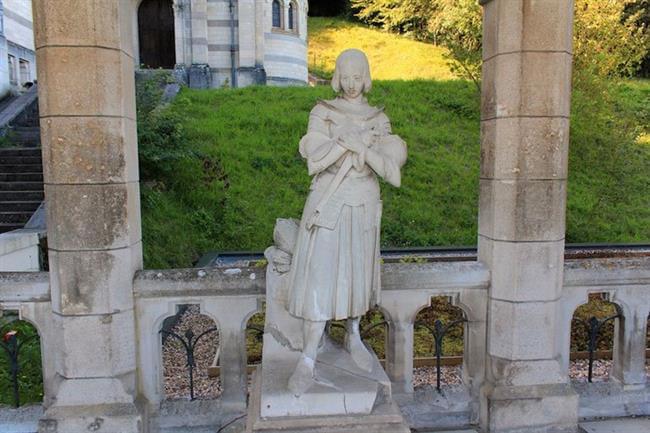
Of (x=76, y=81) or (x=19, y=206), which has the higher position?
(x=76, y=81)

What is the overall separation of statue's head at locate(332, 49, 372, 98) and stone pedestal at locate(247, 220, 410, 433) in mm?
943

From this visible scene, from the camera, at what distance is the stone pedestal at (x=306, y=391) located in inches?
115

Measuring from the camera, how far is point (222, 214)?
11.8m

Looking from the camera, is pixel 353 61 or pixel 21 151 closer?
pixel 353 61

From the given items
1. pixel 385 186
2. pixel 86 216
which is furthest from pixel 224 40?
pixel 86 216

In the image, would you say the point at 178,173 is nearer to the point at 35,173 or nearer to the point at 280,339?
the point at 35,173

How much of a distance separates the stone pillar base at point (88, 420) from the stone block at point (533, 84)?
11.3 feet

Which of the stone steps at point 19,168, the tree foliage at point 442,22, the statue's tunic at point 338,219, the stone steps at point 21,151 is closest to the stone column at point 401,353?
the statue's tunic at point 338,219

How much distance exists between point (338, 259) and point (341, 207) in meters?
0.31

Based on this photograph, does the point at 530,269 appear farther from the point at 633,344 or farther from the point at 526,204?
the point at 633,344

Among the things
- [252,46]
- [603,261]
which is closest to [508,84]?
[603,261]

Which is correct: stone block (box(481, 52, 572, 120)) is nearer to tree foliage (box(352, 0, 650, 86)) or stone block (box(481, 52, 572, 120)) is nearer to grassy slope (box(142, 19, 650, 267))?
grassy slope (box(142, 19, 650, 267))

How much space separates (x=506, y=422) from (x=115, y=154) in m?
3.43

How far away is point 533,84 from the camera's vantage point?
3762 mm
